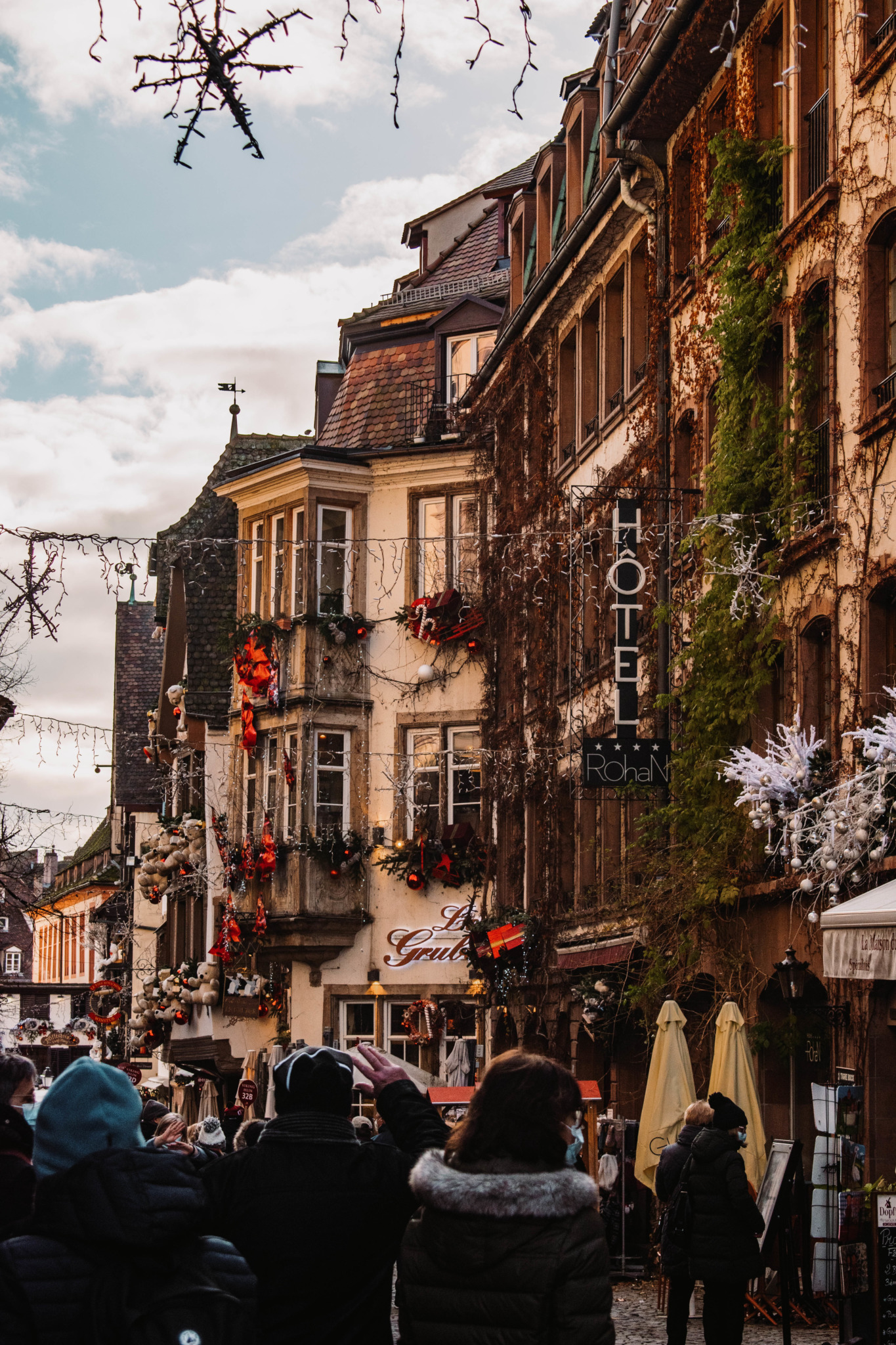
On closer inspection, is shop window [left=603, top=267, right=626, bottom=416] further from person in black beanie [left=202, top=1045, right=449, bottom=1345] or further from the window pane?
person in black beanie [left=202, top=1045, right=449, bottom=1345]

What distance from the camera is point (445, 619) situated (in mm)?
32469

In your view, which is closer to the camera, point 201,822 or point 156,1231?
point 156,1231

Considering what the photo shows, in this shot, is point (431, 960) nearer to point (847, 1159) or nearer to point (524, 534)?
point (524, 534)

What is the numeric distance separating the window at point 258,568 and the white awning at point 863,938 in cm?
2276

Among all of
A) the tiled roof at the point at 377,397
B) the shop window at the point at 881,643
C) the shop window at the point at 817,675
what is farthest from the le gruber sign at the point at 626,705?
the tiled roof at the point at 377,397

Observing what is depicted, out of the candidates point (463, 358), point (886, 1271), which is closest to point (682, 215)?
point (463, 358)

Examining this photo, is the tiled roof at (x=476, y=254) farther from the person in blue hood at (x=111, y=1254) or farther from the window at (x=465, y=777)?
the person in blue hood at (x=111, y=1254)

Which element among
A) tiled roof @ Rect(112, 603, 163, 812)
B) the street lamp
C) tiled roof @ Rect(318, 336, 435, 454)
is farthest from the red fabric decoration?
tiled roof @ Rect(112, 603, 163, 812)

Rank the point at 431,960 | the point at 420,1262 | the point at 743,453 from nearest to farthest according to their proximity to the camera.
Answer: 1. the point at 420,1262
2. the point at 743,453
3. the point at 431,960

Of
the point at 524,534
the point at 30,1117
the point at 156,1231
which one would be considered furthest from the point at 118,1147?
the point at 524,534

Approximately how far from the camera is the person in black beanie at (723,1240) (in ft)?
35.1

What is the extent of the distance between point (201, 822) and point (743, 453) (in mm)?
20973

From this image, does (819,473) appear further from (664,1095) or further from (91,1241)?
(91,1241)

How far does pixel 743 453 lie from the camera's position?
1877cm
